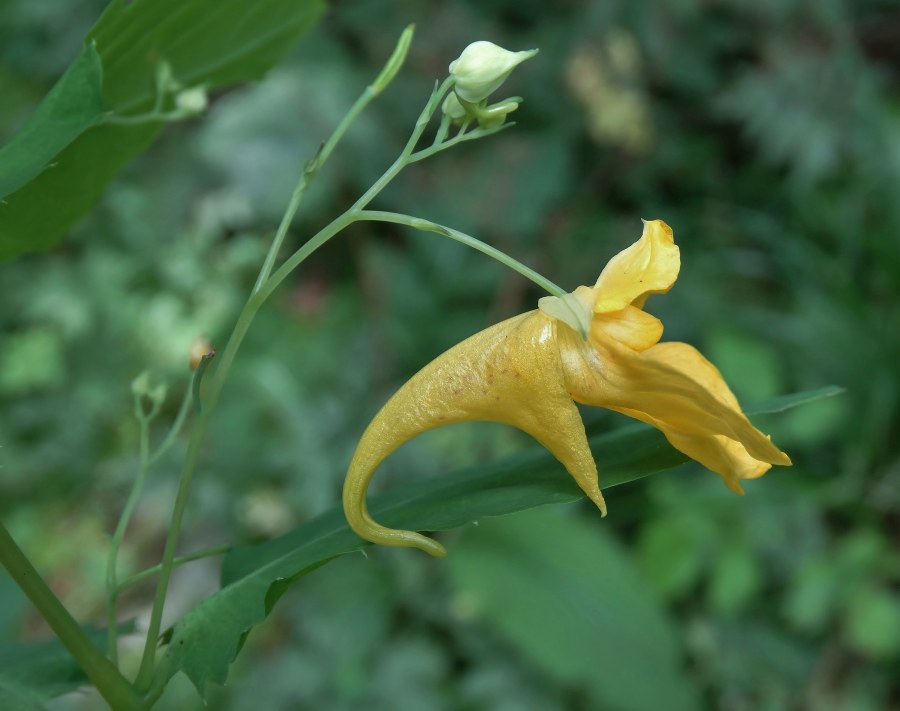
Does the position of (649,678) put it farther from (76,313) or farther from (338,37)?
(338,37)

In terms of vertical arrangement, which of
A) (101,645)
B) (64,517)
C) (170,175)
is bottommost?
(64,517)

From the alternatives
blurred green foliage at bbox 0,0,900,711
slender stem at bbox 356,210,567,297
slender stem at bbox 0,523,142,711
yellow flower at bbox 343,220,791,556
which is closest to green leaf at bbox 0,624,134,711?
slender stem at bbox 0,523,142,711

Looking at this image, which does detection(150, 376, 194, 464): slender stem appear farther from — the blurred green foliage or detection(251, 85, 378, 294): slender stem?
the blurred green foliage

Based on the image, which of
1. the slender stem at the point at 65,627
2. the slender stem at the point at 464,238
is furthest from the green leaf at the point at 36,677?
the slender stem at the point at 464,238

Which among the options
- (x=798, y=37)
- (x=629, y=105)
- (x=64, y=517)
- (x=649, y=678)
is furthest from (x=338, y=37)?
(x=649, y=678)

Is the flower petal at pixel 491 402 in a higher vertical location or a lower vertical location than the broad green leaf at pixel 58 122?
lower

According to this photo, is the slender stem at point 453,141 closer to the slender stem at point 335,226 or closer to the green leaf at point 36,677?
the slender stem at point 335,226

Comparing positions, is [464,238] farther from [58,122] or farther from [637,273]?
[58,122]
